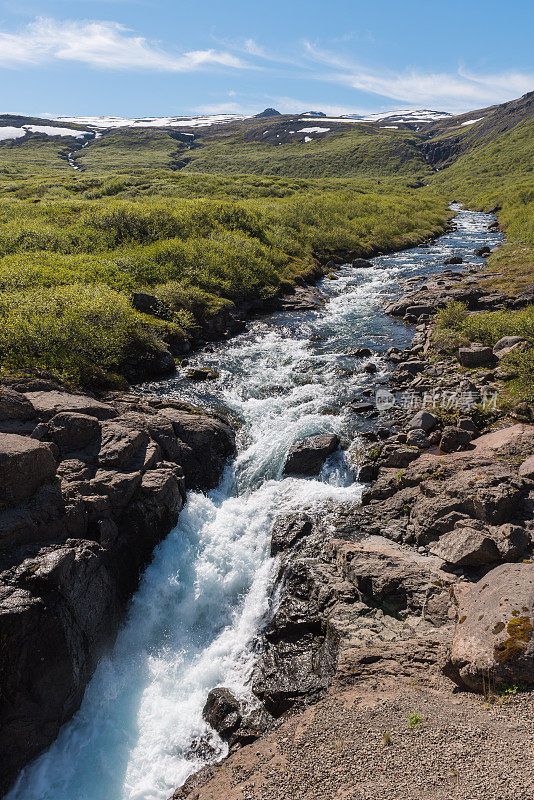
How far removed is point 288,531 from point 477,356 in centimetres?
1672

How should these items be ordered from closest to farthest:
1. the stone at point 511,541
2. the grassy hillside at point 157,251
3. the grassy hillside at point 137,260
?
the stone at point 511,541, the grassy hillside at point 137,260, the grassy hillside at point 157,251

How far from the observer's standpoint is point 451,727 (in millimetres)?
8984

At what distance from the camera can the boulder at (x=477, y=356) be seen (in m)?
26.2

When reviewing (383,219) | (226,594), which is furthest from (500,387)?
→ (383,219)

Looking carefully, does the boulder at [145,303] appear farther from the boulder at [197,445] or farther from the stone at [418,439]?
the stone at [418,439]

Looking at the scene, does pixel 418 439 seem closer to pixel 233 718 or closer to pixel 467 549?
pixel 467 549

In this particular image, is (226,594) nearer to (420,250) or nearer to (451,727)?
(451,727)

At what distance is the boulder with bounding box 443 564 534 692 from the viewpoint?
9.29 meters

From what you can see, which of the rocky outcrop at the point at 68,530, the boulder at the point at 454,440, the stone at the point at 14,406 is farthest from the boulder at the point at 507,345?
the stone at the point at 14,406

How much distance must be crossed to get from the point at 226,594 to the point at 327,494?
618 cm

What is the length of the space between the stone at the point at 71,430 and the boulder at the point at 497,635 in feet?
47.5

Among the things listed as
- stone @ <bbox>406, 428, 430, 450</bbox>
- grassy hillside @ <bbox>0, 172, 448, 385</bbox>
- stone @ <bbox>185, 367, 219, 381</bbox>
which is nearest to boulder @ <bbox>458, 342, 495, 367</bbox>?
stone @ <bbox>406, 428, 430, 450</bbox>

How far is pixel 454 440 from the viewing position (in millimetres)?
19312

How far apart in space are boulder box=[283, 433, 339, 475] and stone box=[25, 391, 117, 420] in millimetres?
8675
